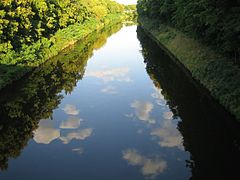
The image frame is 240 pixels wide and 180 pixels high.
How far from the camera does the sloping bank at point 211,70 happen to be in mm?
25281

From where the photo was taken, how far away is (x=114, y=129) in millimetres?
24469

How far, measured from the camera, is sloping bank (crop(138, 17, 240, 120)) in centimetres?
2528

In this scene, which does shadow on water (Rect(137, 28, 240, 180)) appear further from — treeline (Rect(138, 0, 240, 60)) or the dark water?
treeline (Rect(138, 0, 240, 60))

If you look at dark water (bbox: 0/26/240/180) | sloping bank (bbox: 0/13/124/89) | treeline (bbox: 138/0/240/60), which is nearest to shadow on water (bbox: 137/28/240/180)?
dark water (bbox: 0/26/240/180)

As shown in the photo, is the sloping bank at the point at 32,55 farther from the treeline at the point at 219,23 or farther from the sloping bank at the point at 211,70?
the treeline at the point at 219,23

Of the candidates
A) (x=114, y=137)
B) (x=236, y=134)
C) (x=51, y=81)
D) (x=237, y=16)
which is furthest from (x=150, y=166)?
(x=51, y=81)

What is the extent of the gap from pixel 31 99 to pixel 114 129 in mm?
10056

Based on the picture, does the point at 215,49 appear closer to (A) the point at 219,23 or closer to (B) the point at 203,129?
(A) the point at 219,23

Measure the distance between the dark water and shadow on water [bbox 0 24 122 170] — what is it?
70 mm

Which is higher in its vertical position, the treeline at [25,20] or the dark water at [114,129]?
the treeline at [25,20]

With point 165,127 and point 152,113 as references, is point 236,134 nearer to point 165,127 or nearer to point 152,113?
point 165,127

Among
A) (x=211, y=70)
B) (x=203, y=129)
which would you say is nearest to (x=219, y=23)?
(x=211, y=70)

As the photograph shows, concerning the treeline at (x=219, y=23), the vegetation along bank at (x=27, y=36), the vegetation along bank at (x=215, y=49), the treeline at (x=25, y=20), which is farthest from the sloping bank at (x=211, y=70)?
the treeline at (x=25, y=20)

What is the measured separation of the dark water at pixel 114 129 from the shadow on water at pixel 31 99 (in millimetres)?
70
